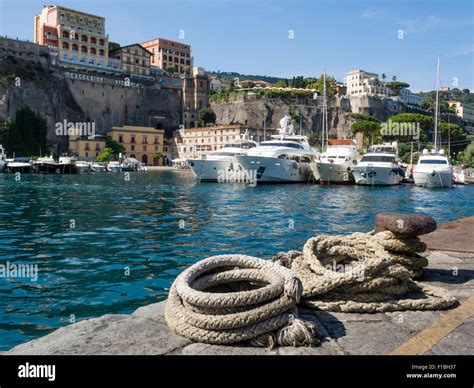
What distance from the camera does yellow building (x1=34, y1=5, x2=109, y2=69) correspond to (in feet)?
283

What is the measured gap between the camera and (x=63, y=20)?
3433 inches

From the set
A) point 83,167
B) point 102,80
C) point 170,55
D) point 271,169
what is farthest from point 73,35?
point 271,169

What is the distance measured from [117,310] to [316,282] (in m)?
3.64

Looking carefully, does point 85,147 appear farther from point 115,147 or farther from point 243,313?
point 243,313

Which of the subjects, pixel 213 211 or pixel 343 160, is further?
pixel 343 160

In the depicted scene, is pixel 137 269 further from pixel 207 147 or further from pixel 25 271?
pixel 207 147

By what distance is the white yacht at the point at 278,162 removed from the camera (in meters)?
41.5

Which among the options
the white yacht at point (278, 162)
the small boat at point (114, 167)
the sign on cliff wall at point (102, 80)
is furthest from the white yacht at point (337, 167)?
the sign on cliff wall at point (102, 80)

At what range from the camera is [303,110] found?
361 feet

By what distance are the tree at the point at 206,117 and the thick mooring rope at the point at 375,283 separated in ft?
327

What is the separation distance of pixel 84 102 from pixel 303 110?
5102cm
